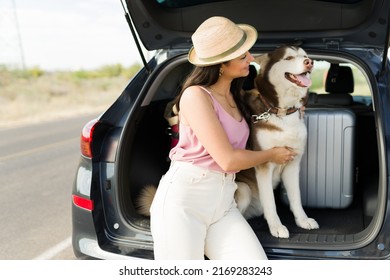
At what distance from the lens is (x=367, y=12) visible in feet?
10.3

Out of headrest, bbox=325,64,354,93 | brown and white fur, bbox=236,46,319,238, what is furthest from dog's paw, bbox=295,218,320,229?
headrest, bbox=325,64,354,93

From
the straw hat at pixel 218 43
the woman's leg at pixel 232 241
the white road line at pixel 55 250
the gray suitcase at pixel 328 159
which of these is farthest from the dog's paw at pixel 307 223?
the white road line at pixel 55 250

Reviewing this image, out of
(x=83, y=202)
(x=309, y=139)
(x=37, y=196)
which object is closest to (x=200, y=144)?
(x=83, y=202)

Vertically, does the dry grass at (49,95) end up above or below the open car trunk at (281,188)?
below

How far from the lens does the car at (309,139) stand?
8.73ft

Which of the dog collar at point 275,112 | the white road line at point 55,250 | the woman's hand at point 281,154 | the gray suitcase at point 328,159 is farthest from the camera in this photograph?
the white road line at point 55,250

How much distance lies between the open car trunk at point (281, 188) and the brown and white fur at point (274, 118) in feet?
0.55

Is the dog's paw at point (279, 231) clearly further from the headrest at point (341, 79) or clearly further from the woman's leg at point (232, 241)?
the headrest at point (341, 79)

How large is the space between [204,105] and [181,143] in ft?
0.93

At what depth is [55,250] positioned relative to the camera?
13.1 ft

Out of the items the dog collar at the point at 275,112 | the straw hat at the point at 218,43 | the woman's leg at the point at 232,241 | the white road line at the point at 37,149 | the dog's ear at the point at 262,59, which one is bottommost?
the white road line at the point at 37,149

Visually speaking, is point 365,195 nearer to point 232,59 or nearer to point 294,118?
point 294,118

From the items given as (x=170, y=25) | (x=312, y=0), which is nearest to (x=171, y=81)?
(x=170, y=25)

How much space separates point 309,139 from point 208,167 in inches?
47.4
